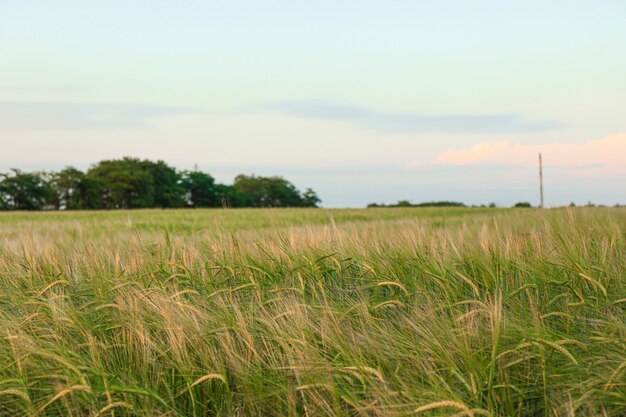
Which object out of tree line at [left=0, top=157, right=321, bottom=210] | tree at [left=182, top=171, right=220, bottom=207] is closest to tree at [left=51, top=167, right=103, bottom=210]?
tree line at [left=0, top=157, right=321, bottom=210]

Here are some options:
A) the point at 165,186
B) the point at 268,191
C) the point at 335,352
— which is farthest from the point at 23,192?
the point at 335,352

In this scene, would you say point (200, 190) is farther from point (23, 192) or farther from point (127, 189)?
point (23, 192)

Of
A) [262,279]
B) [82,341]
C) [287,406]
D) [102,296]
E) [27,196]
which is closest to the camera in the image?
[287,406]

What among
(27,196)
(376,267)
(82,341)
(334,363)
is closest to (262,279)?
(376,267)

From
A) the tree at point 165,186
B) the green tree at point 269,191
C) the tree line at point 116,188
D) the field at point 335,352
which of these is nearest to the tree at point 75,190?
the tree line at point 116,188

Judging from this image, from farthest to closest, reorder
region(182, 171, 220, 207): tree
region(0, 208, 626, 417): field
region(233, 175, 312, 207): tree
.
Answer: region(233, 175, 312, 207): tree < region(182, 171, 220, 207): tree < region(0, 208, 626, 417): field

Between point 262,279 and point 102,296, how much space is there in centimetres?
87

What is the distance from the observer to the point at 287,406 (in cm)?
194

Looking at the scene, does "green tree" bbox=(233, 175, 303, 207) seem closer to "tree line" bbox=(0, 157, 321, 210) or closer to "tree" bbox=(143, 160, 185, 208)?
"tree line" bbox=(0, 157, 321, 210)

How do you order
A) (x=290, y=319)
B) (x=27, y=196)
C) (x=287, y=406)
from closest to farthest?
(x=287, y=406)
(x=290, y=319)
(x=27, y=196)

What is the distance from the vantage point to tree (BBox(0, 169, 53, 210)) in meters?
41.0

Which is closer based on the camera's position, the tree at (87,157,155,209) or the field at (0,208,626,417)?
the field at (0,208,626,417)

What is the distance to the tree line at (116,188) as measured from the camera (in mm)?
41562

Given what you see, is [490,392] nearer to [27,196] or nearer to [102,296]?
[102,296]
